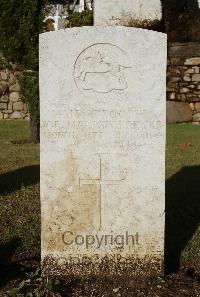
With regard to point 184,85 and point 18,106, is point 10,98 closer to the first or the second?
point 18,106

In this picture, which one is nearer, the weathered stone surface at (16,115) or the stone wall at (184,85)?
the stone wall at (184,85)

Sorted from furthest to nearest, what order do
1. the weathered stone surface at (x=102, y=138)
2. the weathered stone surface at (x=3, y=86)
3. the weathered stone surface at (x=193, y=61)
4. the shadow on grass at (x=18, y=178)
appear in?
the weathered stone surface at (x=3, y=86) → the weathered stone surface at (x=193, y=61) → the shadow on grass at (x=18, y=178) → the weathered stone surface at (x=102, y=138)

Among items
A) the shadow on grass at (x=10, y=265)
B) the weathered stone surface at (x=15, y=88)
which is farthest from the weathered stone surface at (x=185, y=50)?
the shadow on grass at (x=10, y=265)

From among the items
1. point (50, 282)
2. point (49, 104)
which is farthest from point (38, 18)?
point (50, 282)

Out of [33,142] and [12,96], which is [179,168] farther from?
[12,96]

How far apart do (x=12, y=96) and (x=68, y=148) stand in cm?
1031

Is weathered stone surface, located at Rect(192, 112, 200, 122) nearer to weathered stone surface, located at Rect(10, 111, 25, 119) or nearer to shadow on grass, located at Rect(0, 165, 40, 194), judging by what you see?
weathered stone surface, located at Rect(10, 111, 25, 119)

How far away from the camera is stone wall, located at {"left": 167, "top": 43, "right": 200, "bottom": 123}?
42.5ft

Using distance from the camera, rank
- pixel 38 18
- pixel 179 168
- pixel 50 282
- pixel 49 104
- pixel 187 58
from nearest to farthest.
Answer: pixel 50 282 → pixel 49 104 → pixel 179 168 → pixel 38 18 → pixel 187 58

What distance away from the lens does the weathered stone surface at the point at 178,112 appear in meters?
12.9

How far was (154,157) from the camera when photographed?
11.7 feet

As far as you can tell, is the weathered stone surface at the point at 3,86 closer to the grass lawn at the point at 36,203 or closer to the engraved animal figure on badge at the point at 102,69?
the grass lawn at the point at 36,203

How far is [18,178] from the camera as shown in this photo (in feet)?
22.3

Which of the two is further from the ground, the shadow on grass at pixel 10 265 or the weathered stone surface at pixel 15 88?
the weathered stone surface at pixel 15 88
